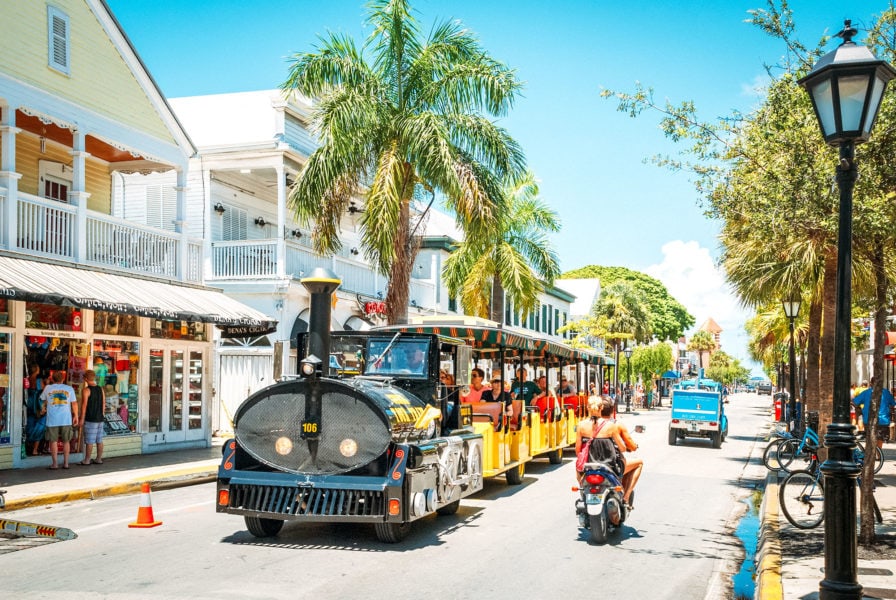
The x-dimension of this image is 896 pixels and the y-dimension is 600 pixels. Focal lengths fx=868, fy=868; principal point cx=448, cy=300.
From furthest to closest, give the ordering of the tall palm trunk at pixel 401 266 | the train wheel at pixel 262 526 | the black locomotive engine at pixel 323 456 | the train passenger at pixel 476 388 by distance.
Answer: the tall palm trunk at pixel 401 266
the train passenger at pixel 476 388
the train wheel at pixel 262 526
the black locomotive engine at pixel 323 456

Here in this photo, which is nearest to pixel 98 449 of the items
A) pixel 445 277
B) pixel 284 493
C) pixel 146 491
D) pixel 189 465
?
pixel 189 465

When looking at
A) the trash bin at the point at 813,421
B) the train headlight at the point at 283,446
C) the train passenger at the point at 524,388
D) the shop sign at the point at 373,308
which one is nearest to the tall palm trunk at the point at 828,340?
the trash bin at the point at 813,421

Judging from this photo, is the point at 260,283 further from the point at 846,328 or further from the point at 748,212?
the point at 846,328

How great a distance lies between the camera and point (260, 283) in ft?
76.9

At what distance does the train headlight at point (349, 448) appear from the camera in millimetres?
9000

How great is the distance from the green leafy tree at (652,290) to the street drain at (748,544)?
72.0 meters

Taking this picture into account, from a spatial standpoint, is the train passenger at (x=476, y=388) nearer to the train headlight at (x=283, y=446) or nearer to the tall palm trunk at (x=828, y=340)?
the train headlight at (x=283, y=446)

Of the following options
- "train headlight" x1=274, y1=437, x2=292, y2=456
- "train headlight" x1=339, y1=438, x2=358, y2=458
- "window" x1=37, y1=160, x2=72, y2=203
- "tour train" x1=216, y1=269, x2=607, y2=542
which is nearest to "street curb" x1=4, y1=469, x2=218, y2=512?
"tour train" x1=216, y1=269, x2=607, y2=542

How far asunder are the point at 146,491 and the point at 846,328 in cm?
791

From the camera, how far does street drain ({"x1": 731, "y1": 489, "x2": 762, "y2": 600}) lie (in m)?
7.97

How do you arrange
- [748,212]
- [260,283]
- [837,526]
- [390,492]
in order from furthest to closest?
1. [260,283]
2. [748,212]
3. [390,492]
4. [837,526]

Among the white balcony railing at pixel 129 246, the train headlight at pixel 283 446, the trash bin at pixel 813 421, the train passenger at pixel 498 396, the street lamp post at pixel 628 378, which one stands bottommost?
the street lamp post at pixel 628 378

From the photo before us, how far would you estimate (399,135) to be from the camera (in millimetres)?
19422

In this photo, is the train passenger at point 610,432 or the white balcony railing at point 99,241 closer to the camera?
the train passenger at point 610,432
